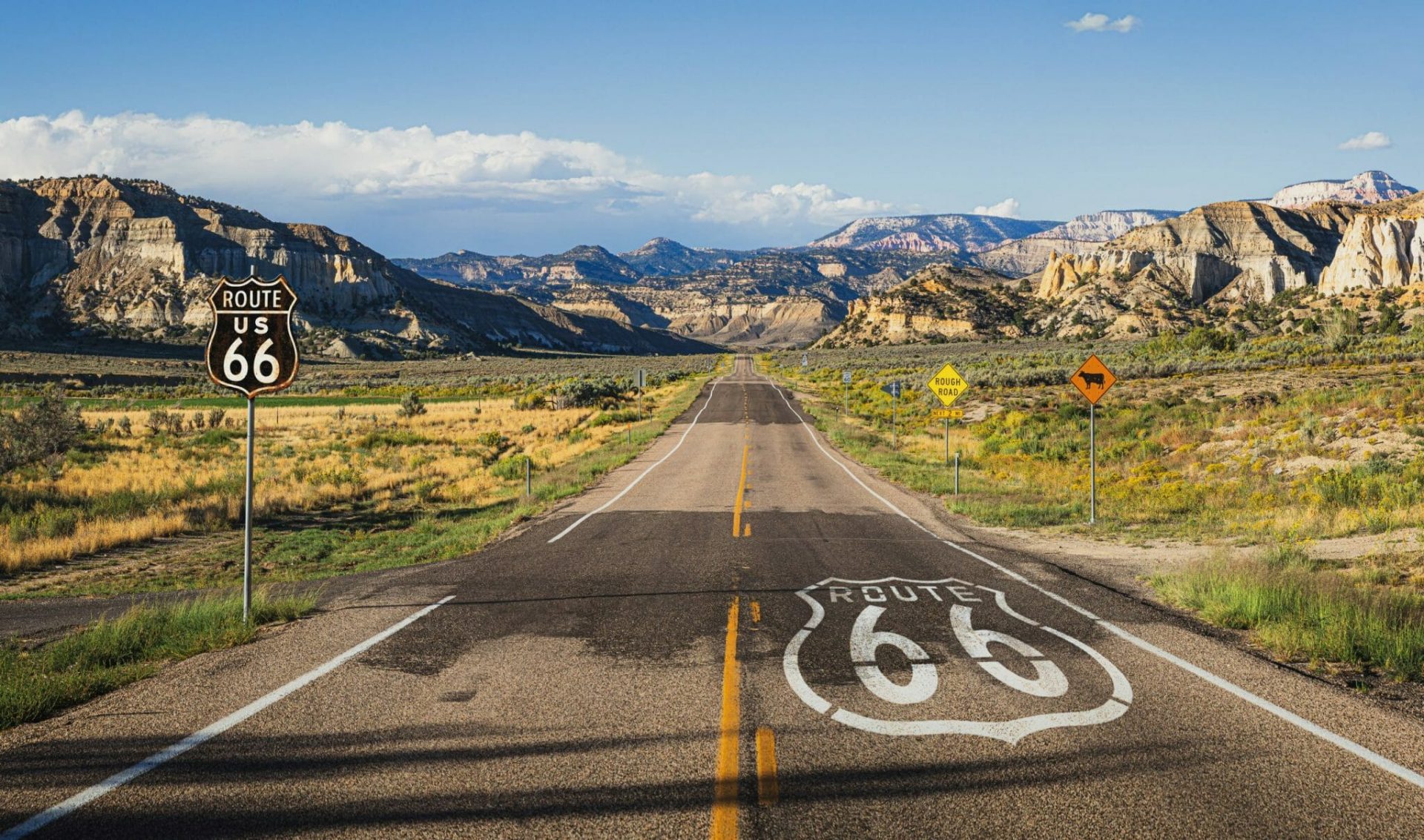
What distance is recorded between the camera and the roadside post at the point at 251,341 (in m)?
7.95

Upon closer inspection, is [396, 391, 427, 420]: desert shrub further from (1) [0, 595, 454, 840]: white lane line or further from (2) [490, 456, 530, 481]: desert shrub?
(1) [0, 595, 454, 840]: white lane line

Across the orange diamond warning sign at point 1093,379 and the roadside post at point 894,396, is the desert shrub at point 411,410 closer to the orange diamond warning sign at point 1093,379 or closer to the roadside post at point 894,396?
the roadside post at point 894,396

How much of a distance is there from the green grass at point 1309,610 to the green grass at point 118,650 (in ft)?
29.7

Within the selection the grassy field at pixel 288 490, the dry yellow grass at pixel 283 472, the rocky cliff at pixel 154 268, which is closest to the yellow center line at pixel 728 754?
the grassy field at pixel 288 490

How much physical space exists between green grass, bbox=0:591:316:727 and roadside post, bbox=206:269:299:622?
1.47ft

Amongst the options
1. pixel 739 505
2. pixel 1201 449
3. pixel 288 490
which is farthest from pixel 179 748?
pixel 1201 449

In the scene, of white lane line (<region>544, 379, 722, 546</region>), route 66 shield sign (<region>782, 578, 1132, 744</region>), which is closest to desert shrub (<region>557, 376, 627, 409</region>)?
white lane line (<region>544, 379, 722, 546</region>)

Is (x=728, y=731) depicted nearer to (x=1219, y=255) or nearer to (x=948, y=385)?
(x=948, y=385)

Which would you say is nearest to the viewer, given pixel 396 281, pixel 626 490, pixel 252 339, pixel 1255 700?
pixel 1255 700

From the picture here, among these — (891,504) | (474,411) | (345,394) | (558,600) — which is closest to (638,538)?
(558,600)

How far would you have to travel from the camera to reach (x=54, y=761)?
4711 millimetres

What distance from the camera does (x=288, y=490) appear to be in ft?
78.4

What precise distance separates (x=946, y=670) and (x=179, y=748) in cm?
510

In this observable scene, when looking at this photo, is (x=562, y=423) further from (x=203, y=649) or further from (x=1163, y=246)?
(x=1163, y=246)
